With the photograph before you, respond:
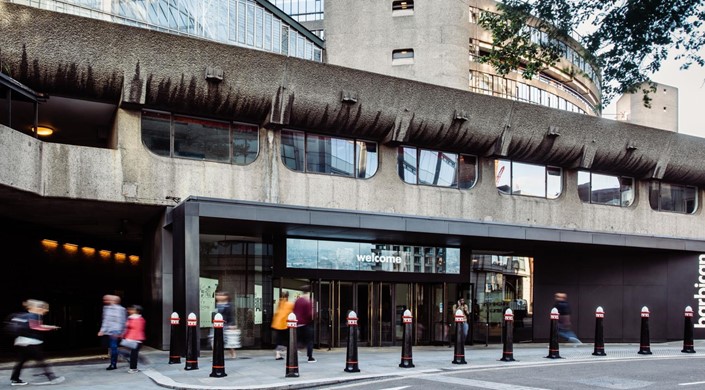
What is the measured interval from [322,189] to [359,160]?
69.5 inches

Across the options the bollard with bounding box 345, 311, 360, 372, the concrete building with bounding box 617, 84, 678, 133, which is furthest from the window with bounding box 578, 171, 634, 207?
the concrete building with bounding box 617, 84, 678, 133

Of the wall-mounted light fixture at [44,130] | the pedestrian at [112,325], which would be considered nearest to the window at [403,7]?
the wall-mounted light fixture at [44,130]

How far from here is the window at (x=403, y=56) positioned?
47719mm

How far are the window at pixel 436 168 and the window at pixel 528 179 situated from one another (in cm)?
114

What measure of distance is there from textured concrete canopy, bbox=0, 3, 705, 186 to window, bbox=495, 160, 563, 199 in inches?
14.5

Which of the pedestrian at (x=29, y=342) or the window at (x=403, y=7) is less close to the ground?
the window at (x=403, y=7)

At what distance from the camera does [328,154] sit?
2322 centimetres

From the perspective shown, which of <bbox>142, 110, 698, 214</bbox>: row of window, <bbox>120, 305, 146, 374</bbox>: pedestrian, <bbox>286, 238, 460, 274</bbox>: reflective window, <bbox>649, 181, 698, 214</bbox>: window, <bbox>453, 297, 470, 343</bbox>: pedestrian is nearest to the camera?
<bbox>120, 305, 146, 374</bbox>: pedestrian

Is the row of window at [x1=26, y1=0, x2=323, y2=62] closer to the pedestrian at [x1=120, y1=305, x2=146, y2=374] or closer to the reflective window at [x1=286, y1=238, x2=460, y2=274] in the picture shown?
the reflective window at [x1=286, y1=238, x2=460, y2=274]

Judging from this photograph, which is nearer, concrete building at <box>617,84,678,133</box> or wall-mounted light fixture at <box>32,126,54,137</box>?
wall-mounted light fixture at <box>32,126,54,137</box>

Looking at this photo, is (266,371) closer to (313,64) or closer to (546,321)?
(313,64)

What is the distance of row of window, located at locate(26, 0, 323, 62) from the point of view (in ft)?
102

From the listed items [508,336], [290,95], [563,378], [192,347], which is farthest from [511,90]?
[192,347]

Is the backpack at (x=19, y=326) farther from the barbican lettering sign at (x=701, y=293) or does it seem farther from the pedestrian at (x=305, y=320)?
the barbican lettering sign at (x=701, y=293)
